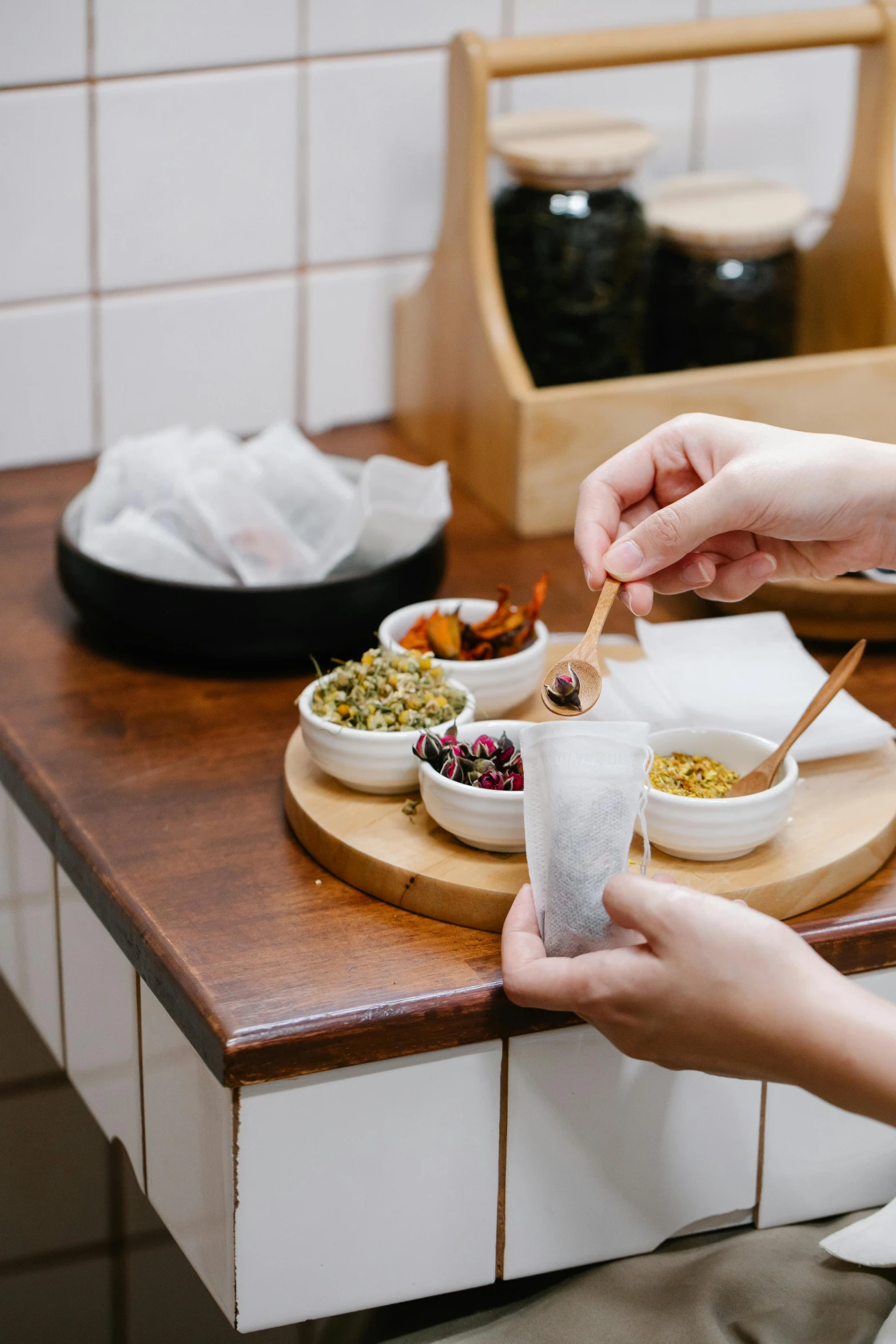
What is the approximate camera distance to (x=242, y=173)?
1.52 m

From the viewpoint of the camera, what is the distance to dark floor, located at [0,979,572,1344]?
51.2 inches

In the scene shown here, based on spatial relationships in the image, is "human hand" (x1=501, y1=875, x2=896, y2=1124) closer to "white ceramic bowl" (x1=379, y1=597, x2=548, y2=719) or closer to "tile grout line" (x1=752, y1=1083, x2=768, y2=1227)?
"tile grout line" (x1=752, y1=1083, x2=768, y2=1227)

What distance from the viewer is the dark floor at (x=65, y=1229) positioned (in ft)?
4.27

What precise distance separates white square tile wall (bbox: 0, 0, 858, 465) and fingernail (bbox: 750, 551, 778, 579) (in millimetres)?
728

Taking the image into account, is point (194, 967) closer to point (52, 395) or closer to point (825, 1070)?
point (825, 1070)

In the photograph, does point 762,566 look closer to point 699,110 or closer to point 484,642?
point 484,642

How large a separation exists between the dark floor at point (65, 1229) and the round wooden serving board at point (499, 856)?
0.50 metres

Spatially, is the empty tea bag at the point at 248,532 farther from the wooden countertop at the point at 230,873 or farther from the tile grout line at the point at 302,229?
the tile grout line at the point at 302,229

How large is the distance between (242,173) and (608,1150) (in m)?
1.02

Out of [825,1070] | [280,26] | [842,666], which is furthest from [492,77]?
[825,1070]

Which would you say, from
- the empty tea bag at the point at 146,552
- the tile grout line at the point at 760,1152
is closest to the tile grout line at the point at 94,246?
the empty tea bag at the point at 146,552

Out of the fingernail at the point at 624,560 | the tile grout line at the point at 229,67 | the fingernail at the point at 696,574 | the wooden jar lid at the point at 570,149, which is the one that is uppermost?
the tile grout line at the point at 229,67

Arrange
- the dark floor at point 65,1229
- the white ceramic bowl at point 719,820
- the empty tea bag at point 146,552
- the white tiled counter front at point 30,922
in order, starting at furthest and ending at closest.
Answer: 1. the dark floor at point 65,1229
2. the empty tea bag at point 146,552
3. the white tiled counter front at point 30,922
4. the white ceramic bowl at point 719,820

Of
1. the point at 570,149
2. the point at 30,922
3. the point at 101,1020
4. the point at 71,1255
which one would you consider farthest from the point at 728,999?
the point at 570,149
